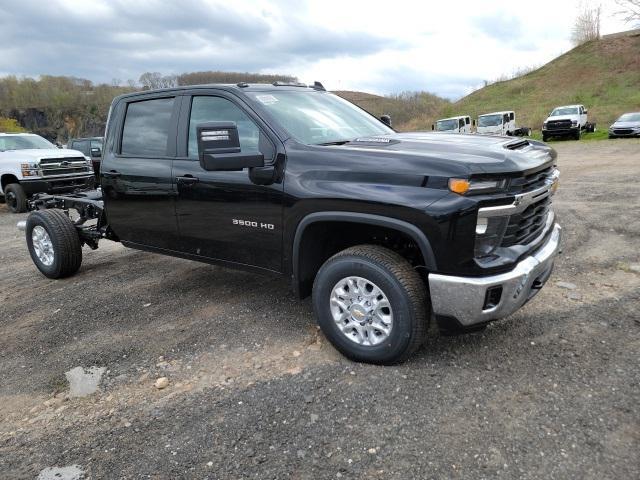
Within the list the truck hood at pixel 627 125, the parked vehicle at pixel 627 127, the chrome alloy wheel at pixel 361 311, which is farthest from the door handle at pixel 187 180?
the truck hood at pixel 627 125

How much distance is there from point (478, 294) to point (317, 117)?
2.00m

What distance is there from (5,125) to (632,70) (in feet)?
240

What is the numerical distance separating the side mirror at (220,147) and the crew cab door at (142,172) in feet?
3.53

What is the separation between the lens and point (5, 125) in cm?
6606

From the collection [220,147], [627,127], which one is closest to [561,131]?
[627,127]

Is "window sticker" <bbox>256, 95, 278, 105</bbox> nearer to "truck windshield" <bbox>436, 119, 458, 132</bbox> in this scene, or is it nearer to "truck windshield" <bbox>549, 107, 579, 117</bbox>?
"truck windshield" <bbox>436, 119, 458, 132</bbox>

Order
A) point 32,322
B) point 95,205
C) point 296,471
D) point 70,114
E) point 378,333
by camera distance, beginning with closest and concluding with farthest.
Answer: point 296,471, point 378,333, point 32,322, point 95,205, point 70,114

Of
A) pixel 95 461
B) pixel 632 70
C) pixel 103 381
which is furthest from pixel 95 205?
pixel 632 70

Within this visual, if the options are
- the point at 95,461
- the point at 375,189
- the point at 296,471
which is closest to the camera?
the point at 296,471

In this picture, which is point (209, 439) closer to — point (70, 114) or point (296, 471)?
point (296, 471)

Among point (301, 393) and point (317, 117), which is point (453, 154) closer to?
point (317, 117)

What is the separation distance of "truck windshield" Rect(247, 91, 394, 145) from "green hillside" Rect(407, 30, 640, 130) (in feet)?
109

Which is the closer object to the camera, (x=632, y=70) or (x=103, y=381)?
(x=103, y=381)

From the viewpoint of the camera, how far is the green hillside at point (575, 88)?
36.9 metres
